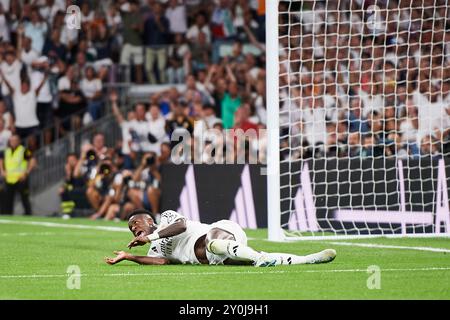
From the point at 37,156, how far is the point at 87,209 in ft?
9.61

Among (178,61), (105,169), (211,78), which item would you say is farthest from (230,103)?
(178,61)

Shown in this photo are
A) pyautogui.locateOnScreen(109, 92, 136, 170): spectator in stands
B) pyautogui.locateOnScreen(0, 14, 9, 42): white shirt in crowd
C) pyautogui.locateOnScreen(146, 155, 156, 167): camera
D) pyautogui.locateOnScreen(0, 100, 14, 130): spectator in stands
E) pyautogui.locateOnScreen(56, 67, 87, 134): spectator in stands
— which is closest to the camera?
pyautogui.locateOnScreen(146, 155, 156, 167): camera

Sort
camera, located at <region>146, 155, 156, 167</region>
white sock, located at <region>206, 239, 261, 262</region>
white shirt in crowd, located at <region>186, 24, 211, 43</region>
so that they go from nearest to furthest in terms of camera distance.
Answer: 1. white sock, located at <region>206, 239, 261, 262</region>
2. camera, located at <region>146, 155, 156, 167</region>
3. white shirt in crowd, located at <region>186, 24, 211, 43</region>

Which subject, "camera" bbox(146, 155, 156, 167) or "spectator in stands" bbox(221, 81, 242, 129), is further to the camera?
"spectator in stands" bbox(221, 81, 242, 129)

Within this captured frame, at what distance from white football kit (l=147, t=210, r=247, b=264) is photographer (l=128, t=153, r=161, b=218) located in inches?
390

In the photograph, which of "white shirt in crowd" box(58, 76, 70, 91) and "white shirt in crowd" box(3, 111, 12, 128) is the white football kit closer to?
"white shirt in crowd" box(3, 111, 12, 128)

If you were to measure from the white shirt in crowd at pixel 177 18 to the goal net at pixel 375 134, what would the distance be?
8.22 metres

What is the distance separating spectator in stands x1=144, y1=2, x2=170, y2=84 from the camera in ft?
93.4

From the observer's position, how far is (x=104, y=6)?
30.1 m

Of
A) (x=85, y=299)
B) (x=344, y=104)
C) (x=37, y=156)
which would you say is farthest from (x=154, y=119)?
(x=85, y=299)

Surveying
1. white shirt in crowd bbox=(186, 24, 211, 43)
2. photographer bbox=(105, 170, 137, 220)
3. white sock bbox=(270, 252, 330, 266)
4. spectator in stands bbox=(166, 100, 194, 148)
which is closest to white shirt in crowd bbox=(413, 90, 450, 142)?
spectator in stands bbox=(166, 100, 194, 148)

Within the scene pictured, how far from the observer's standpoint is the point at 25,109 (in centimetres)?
2783

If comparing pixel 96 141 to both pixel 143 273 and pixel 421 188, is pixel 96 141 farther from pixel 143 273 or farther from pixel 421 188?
pixel 143 273
